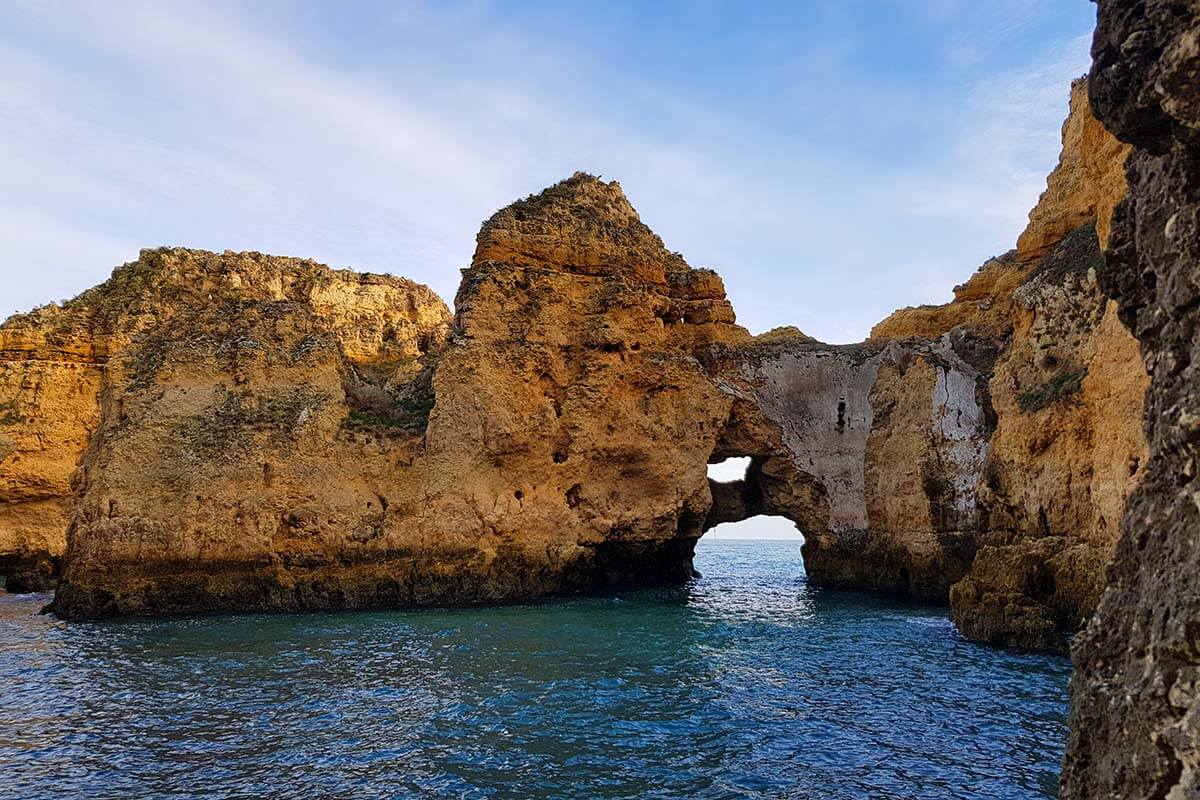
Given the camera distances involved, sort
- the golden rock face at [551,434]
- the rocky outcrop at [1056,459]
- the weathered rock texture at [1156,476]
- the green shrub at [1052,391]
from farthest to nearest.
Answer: the golden rock face at [551,434]
the green shrub at [1052,391]
the rocky outcrop at [1056,459]
the weathered rock texture at [1156,476]

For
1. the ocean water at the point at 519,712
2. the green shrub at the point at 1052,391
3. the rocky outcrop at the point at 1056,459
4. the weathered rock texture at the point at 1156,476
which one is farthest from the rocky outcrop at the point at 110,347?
the weathered rock texture at the point at 1156,476

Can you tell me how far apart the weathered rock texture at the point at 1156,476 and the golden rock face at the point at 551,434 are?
13.9 meters

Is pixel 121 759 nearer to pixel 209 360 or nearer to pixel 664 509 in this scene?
pixel 209 360

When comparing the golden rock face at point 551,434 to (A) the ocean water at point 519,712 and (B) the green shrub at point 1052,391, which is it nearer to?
(B) the green shrub at point 1052,391

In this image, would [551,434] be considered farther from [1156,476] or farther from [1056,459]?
[1156,476]

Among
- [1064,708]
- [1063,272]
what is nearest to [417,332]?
[1063,272]

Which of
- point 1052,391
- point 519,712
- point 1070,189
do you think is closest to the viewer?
point 519,712

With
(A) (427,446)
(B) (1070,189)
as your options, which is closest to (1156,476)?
(A) (427,446)

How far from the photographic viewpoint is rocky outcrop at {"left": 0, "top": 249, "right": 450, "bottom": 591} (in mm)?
25781

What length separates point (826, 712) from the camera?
11.9 m

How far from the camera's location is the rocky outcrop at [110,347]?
25.8m

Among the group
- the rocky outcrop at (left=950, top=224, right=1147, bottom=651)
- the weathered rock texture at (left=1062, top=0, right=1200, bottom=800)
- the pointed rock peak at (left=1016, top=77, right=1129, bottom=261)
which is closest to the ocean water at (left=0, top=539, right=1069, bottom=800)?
the rocky outcrop at (left=950, top=224, right=1147, bottom=651)

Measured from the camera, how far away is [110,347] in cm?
2861

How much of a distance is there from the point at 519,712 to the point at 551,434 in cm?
1582
